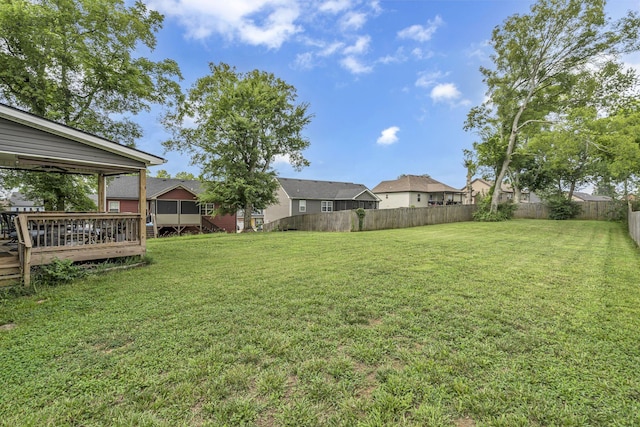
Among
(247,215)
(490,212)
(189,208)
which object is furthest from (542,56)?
(189,208)

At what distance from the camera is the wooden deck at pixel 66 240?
510 centimetres

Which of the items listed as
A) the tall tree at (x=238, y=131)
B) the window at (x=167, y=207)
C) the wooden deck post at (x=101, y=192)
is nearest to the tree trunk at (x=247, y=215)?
the tall tree at (x=238, y=131)

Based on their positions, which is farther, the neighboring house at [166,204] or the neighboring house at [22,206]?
the neighboring house at [166,204]

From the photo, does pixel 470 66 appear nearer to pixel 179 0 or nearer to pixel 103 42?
pixel 179 0

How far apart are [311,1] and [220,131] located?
29.3 ft

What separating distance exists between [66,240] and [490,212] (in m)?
23.5

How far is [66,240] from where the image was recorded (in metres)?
6.12

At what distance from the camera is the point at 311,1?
39.8 feet

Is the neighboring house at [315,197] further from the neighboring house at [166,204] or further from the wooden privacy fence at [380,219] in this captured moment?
the neighboring house at [166,204]

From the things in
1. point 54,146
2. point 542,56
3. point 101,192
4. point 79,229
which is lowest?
point 79,229

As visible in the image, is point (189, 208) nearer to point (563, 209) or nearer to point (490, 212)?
point (490, 212)

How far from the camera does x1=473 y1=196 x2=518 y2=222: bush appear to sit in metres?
21.0

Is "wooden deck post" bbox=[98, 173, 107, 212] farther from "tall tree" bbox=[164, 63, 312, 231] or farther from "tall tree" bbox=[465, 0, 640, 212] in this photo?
"tall tree" bbox=[465, 0, 640, 212]

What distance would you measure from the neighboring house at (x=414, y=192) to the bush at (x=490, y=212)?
12.3 m
